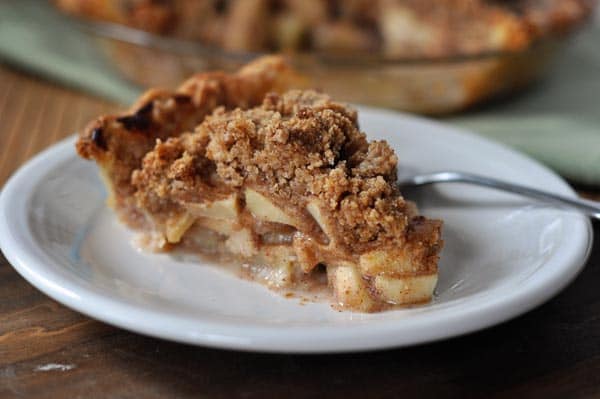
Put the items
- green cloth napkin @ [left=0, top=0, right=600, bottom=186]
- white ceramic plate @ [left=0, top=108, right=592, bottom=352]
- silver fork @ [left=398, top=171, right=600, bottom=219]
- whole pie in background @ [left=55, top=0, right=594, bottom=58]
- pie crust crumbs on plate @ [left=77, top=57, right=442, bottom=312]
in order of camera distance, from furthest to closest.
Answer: whole pie in background @ [left=55, top=0, right=594, bottom=58]
green cloth napkin @ [left=0, top=0, right=600, bottom=186]
silver fork @ [left=398, top=171, right=600, bottom=219]
pie crust crumbs on plate @ [left=77, top=57, right=442, bottom=312]
white ceramic plate @ [left=0, top=108, right=592, bottom=352]

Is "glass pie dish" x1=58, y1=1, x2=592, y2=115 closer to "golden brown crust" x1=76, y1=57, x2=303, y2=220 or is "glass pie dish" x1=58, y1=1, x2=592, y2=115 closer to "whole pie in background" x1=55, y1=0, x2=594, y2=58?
"whole pie in background" x1=55, y1=0, x2=594, y2=58

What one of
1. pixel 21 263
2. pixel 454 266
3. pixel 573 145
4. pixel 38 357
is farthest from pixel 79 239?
pixel 573 145

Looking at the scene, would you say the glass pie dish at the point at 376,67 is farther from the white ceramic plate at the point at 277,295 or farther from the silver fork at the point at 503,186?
the silver fork at the point at 503,186

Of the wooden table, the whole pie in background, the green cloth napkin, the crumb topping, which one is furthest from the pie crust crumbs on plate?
the whole pie in background

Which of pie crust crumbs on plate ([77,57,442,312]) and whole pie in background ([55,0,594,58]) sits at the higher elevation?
whole pie in background ([55,0,594,58])

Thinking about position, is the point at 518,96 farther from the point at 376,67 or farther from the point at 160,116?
the point at 160,116

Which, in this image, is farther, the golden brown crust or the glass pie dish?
the glass pie dish

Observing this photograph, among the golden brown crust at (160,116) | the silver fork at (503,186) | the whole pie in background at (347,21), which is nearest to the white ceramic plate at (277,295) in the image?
the silver fork at (503,186)

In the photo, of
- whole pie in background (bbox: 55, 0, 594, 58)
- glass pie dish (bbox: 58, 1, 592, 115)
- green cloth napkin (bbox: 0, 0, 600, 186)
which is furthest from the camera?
whole pie in background (bbox: 55, 0, 594, 58)
